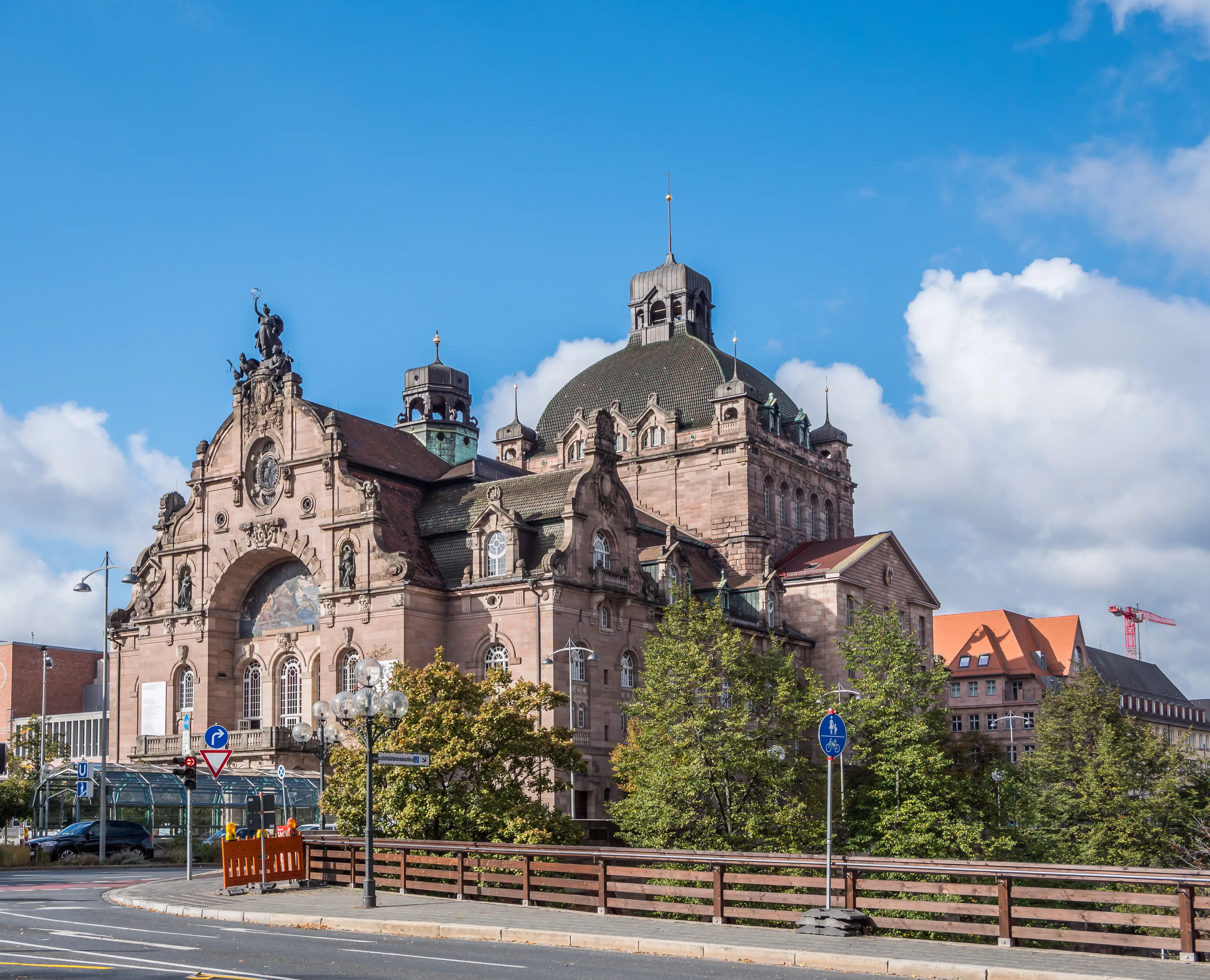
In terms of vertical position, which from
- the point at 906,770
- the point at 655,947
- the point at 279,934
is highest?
the point at 655,947

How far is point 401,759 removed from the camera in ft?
104

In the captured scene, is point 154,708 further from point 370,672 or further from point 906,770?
point 370,672

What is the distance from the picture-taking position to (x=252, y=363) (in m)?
74.8

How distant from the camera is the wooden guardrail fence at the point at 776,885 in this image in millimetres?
21406

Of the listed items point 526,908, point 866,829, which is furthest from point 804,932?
point 866,829

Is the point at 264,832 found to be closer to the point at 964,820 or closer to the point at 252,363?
the point at 964,820

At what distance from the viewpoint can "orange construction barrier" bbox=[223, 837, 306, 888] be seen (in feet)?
104

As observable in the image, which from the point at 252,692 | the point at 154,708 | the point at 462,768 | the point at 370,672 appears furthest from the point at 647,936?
the point at 154,708

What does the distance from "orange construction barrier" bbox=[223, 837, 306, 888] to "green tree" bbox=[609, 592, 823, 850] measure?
49.9 ft

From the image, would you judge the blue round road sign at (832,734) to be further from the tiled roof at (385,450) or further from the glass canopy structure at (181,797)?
the tiled roof at (385,450)

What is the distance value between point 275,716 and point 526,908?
45.3 meters

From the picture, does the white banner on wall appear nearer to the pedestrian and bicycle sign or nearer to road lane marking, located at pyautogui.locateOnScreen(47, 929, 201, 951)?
the pedestrian and bicycle sign

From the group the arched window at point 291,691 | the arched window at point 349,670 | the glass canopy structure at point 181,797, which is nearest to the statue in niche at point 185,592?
the arched window at point 291,691

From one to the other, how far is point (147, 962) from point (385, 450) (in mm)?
54180
